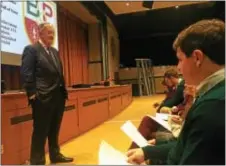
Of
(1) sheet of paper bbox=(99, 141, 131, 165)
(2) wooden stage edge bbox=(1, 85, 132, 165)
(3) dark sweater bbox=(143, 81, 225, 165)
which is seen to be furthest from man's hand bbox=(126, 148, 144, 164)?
(2) wooden stage edge bbox=(1, 85, 132, 165)

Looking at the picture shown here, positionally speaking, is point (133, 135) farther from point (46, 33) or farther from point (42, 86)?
point (46, 33)

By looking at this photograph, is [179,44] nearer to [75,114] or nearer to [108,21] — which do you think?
[75,114]

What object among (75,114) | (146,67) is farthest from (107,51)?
(75,114)

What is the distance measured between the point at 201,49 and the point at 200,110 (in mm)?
177

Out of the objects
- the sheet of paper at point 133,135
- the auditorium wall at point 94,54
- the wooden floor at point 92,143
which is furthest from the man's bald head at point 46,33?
the auditorium wall at point 94,54

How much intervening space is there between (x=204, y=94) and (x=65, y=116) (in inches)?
118

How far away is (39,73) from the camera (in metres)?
2.54

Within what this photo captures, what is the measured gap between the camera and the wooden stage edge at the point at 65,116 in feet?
8.29

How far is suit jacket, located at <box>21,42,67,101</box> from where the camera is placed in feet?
7.97

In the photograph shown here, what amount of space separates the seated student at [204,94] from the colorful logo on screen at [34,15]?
321 centimetres

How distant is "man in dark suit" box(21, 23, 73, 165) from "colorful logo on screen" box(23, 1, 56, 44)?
134cm

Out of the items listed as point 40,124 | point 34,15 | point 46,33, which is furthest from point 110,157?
point 34,15

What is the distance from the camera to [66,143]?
3621 mm

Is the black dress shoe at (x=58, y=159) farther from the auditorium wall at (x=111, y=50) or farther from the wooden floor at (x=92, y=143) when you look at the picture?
the auditorium wall at (x=111, y=50)
